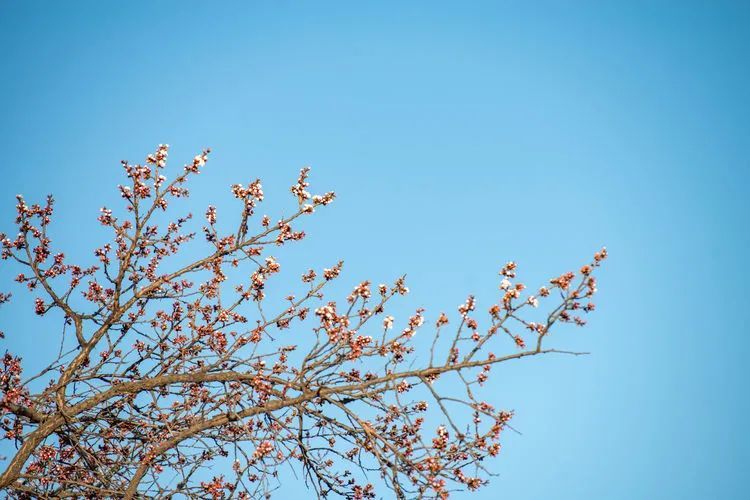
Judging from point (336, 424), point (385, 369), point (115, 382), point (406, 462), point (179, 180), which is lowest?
point (406, 462)

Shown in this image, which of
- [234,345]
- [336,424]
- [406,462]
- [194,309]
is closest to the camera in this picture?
[406,462]

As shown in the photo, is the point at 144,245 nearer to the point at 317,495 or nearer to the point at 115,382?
the point at 115,382

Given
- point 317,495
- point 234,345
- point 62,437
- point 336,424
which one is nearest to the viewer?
point 336,424

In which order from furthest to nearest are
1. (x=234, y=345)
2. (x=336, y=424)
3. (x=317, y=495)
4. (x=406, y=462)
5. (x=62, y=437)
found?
(x=234, y=345)
(x=62, y=437)
(x=317, y=495)
(x=336, y=424)
(x=406, y=462)

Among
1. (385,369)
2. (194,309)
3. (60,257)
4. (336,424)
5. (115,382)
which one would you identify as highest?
(60,257)

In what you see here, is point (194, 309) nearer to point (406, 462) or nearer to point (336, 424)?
point (336, 424)

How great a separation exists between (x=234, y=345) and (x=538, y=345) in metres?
4.26

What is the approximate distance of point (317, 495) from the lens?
702 centimetres

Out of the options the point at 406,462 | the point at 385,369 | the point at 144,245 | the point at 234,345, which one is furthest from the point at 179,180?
the point at 406,462

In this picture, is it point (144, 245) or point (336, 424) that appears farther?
point (144, 245)

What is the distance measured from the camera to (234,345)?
805cm

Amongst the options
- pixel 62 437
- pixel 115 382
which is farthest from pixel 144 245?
pixel 62 437

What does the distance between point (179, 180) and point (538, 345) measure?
19.8 ft

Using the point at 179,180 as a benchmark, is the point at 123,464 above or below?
below
